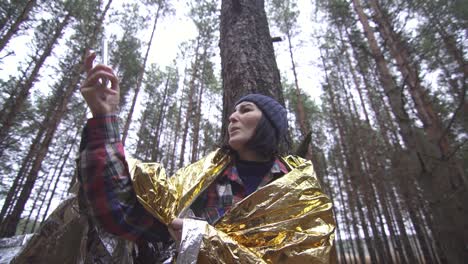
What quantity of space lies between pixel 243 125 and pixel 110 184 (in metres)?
0.84

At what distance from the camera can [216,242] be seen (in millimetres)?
936

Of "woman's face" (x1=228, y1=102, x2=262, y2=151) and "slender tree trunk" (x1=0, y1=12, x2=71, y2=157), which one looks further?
"slender tree trunk" (x1=0, y1=12, x2=71, y2=157)

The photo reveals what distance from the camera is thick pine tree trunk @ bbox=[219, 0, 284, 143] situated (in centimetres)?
208

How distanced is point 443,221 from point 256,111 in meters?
4.96

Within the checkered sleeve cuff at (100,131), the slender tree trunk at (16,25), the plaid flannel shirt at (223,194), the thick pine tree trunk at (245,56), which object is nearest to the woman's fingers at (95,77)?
the checkered sleeve cuff at (100,131)

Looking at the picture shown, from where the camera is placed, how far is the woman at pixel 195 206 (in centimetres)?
95

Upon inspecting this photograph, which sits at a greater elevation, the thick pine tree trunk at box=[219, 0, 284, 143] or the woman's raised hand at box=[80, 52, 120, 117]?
the thick pine tree trunk at box=[219, 0, 284, 143]

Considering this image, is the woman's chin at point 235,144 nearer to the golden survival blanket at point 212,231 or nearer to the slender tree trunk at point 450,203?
the golden survival blanket at point 212,231

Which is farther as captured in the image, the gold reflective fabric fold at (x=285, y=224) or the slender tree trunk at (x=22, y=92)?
the slender tree trunk at (x=22, y=92)

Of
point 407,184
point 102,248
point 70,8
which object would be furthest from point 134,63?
point 102,248

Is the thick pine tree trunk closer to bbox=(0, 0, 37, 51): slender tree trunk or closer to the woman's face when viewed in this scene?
the woman's face

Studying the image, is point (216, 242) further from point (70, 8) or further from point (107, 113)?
point (70, 8)

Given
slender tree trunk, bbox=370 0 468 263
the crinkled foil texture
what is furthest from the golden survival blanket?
slender tree trunk, bbox=370 0 468 263

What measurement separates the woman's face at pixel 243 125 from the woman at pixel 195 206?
257mm
